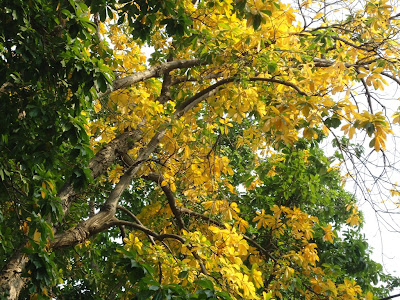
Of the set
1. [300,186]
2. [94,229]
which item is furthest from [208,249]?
[300,186]

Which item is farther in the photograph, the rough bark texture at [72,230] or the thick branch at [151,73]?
the thick branch at [151,73]

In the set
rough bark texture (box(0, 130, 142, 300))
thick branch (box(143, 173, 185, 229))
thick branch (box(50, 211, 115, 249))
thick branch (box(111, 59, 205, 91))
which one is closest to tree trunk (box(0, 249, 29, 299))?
rough bark texture (box(0, 130, 142, 300))

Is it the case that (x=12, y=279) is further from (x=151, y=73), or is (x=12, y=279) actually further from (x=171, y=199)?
(x=151, y=73)

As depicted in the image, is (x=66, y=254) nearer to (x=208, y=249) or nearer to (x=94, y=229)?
(x=94, y=229)

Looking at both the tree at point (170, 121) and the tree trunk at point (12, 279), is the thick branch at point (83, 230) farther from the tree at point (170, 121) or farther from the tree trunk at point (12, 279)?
the tree trunk at point (12, 279)

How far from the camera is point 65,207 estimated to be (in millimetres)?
4566

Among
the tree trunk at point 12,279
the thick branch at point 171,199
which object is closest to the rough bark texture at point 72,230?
the tree trunk at point 12,279

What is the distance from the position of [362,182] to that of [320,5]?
6.15ft

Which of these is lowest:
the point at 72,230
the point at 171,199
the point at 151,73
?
the point at 72,230

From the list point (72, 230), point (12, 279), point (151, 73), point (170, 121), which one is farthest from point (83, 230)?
point (151, 73)

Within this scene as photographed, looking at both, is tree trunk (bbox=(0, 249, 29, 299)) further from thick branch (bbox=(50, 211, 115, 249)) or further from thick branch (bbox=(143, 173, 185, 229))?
thick branch (bbox=(143, 173, 185, 229))

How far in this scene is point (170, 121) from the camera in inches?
186

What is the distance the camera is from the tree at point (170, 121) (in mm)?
3746

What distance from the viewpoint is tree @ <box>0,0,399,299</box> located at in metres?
3.75
